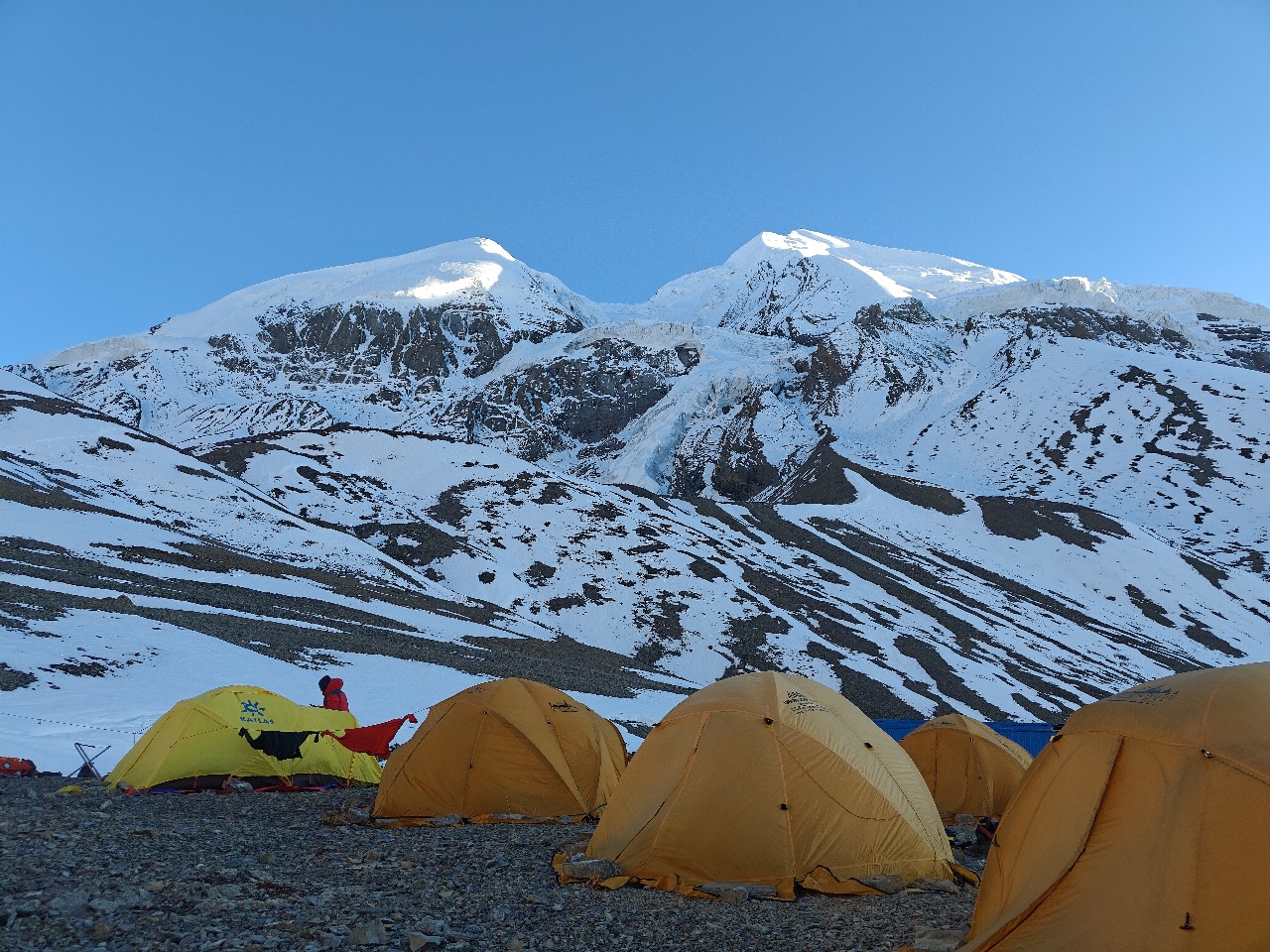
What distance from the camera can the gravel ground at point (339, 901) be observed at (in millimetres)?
6297

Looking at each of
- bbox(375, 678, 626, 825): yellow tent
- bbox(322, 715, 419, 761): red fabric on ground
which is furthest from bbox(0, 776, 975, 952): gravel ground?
bbox(322, 715, 419, 761): red fabric on ground

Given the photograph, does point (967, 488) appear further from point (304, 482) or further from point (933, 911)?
point (933, 911)

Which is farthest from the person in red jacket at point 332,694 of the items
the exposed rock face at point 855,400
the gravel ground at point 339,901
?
the exposed rock face at point 855,400

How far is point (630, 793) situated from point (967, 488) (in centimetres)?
10265

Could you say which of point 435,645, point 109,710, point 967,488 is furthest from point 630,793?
point 967,488

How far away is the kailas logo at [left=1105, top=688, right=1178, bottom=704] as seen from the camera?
6441mm

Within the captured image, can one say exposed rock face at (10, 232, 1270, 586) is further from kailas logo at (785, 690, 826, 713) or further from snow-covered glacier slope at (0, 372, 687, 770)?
kailas logo at (785, 690, 826, 713)

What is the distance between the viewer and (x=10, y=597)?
24.7m

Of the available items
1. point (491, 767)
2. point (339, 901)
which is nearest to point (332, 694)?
point (491, 767)

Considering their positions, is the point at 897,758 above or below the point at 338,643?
above

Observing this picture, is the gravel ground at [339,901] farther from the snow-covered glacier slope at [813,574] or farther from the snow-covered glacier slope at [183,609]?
the snow-covered glacier slope at [813,574]

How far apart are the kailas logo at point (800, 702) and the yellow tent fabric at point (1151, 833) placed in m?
3.06

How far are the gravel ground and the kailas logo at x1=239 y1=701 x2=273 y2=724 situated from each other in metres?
3.90

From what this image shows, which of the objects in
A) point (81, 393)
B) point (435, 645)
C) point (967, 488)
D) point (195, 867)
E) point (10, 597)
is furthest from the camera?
point (81, 393)
